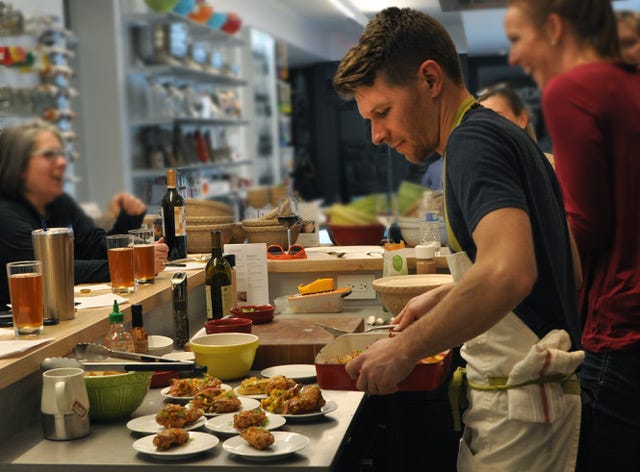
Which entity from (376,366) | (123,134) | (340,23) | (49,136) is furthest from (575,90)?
(123,134)

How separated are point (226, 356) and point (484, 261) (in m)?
0.91

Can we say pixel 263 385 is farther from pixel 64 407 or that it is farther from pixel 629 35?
pixel 629 35

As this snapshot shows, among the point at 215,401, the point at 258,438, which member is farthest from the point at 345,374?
the point at 258,438

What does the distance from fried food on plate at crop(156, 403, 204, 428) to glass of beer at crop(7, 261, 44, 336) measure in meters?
0.40

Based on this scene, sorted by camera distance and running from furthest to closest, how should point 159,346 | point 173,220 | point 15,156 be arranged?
point 15,156, point 173,220, point 159,346

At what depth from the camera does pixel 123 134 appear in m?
6.96

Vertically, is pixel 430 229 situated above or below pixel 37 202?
below

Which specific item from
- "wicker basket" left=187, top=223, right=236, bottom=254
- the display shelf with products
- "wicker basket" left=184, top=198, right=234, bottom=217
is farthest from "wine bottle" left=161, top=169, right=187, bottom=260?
the display shelf with products

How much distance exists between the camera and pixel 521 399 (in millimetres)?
1715

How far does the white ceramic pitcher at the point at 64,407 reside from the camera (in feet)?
5.62

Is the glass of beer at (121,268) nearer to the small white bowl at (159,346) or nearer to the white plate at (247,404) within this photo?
the small white bowl at (159,346)

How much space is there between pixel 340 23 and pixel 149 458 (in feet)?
12.0

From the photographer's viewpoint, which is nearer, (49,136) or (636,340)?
(636,340)

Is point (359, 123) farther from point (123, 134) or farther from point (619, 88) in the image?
point (123, 134)
